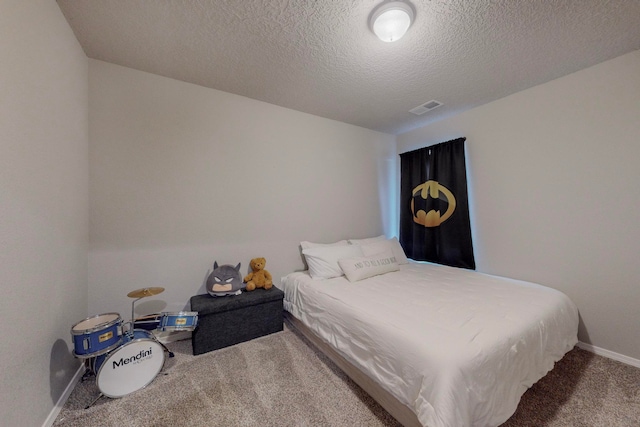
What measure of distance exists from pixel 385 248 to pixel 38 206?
3029mm

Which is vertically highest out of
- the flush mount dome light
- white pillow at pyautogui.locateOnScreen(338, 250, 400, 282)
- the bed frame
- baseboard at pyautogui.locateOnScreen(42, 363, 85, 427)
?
the flush mount dome light

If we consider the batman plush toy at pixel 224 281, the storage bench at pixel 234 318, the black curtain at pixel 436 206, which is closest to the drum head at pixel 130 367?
the storage bench at pixel 234 318

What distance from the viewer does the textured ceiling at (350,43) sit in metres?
1.43

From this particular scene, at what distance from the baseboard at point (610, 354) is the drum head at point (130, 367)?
3600mm

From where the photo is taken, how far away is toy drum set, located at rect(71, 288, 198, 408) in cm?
135

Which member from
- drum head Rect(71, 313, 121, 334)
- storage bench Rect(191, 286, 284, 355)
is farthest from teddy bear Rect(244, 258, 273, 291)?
drum head Rect(71, 313, 121, 334)

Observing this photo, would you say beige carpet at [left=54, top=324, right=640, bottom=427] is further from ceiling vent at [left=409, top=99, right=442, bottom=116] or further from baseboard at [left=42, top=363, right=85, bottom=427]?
ceiling vent at [left=409, top=99, right=442, bottom=116]

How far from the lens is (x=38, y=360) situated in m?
1.21

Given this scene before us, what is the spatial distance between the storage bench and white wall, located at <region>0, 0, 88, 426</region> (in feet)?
2.67

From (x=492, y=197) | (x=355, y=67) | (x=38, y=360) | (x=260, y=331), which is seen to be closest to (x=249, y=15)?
(x=355, y=67)

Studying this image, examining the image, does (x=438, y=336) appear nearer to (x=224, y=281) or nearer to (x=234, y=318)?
(x=234, y=318)

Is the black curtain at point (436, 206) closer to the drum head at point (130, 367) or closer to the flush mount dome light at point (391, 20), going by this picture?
the flush mount dome light at point (391, 20)

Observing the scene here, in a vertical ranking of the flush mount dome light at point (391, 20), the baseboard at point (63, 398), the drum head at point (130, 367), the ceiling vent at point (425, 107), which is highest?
the ceiling vent at point (425, 107)

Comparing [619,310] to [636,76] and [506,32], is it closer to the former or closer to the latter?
[636,76]
